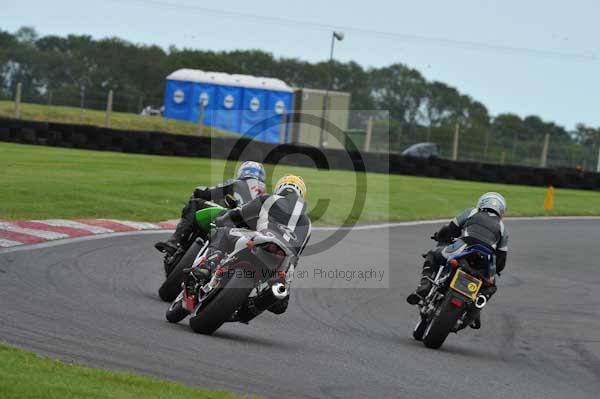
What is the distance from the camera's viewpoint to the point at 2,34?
81375 millimetres

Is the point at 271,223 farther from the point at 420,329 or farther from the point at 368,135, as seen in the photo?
the point at 368,135

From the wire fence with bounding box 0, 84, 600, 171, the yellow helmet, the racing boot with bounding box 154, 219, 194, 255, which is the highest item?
the wire fence with bounding box 0, 84, 600, 171

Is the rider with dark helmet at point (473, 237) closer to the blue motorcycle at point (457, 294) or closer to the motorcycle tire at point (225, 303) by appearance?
the blue motorcycle at point (457, 294)

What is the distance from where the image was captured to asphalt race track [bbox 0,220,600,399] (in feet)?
23.0

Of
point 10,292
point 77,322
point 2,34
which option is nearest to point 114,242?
point 10,292

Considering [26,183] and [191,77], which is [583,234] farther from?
[191,77]

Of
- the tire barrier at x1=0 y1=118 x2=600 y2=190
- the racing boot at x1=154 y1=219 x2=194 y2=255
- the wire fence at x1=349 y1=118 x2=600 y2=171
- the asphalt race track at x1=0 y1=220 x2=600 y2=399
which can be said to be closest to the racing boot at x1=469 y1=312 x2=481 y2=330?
the asphalt race track at x1=0 y1=220 x2=600 y2=399

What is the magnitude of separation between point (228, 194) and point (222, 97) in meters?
34.8

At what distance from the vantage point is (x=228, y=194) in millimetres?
9492

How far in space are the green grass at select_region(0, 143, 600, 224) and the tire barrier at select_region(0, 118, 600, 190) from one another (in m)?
0.53

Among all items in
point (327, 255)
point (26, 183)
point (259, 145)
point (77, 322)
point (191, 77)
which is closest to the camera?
point (77, 322)

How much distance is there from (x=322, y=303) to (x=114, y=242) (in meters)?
3.57

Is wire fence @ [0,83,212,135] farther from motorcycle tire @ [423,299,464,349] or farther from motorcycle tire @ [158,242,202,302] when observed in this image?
motorcycle tire @ [423,299,464,349]

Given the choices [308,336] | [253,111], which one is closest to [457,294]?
[308,336]
